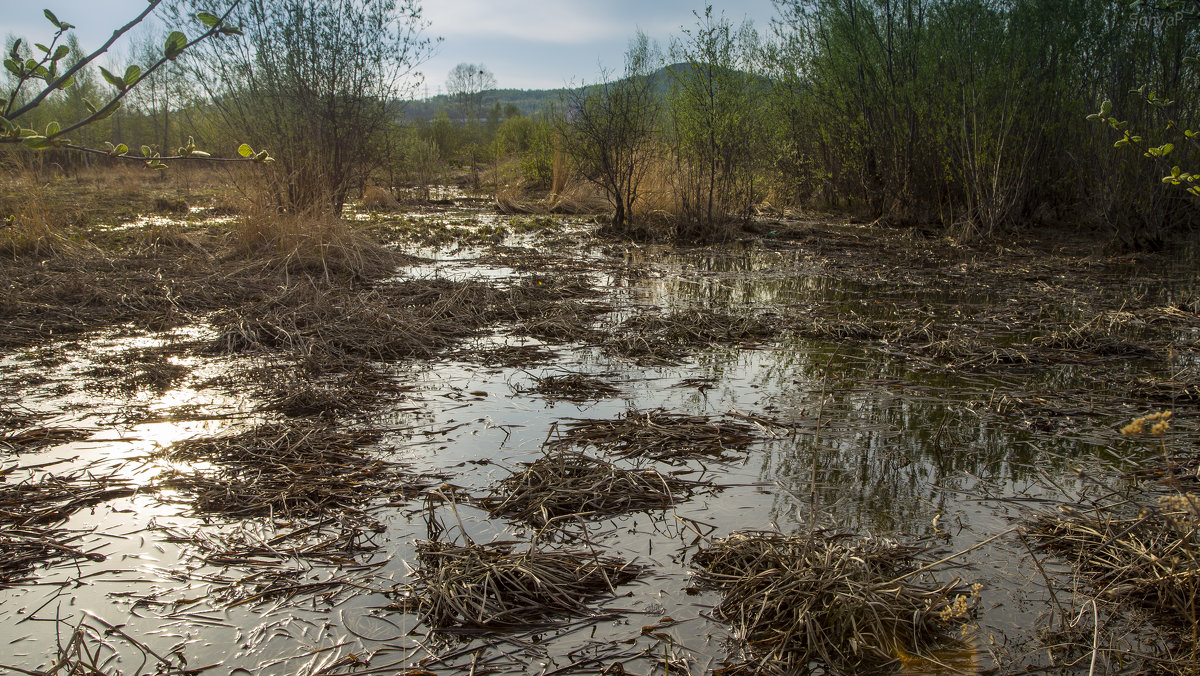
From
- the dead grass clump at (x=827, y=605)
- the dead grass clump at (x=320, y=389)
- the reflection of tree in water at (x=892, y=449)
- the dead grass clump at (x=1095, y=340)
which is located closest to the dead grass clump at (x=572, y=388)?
the dead grass clump at (x=320, y=389)

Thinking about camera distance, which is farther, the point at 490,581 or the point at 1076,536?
the point at 1076,536

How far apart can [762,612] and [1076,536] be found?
1.39 meters

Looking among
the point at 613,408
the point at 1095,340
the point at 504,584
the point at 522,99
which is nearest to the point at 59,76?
the point at 504,584

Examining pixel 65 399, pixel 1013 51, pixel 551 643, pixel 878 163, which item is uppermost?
pixel 1013 51

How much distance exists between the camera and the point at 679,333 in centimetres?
621

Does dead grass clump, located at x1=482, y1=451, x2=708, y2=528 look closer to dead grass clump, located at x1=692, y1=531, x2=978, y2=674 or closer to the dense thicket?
dead grass clump, located at x1=692, y1=531, x2=978, y2=674

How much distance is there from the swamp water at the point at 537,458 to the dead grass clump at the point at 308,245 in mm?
2620

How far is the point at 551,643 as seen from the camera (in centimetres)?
231

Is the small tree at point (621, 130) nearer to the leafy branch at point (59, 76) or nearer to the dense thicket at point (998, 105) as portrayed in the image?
the dense thicket at point (998, 105)

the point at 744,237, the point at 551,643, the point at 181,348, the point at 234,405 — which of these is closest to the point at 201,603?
the point at 551,643

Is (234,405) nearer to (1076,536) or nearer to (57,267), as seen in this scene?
(1076,536)

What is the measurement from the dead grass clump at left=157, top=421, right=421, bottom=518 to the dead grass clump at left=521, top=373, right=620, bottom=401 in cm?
122

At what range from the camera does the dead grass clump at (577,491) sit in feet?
10.2

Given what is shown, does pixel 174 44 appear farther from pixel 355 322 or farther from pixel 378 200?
pixel 378 200
